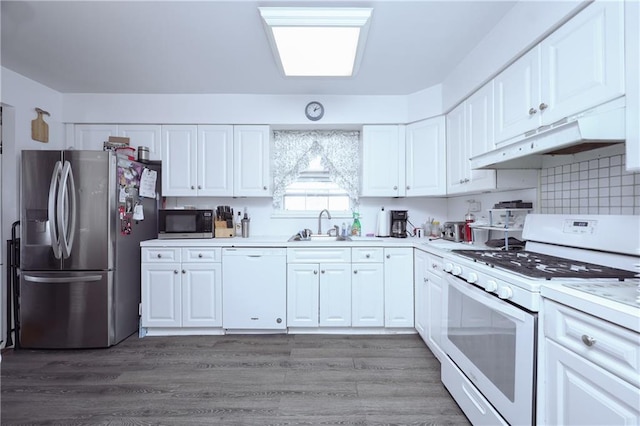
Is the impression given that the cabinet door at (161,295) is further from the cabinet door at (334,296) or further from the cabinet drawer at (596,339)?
the cabinet drawer at (596,339)

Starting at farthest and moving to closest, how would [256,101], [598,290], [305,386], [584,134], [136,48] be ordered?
[256,101] < [136,48] < [305,386] < [584,134] < [598,290]

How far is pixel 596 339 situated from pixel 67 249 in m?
3.44

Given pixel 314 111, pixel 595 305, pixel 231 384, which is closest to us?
pixel 595 305

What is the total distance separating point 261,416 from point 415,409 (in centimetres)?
94

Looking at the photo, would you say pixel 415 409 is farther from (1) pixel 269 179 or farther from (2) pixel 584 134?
(1) pixel 269 179

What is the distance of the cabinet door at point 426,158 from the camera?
2838 mm

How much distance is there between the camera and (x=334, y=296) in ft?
8.91

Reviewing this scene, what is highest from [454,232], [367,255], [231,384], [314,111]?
[314,111]

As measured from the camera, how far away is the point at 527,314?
117cm

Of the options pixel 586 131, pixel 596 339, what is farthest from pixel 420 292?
pixel 586 131

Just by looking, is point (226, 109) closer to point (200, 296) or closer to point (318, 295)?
point (200, 296)

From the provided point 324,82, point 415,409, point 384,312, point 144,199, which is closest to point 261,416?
point 415,409

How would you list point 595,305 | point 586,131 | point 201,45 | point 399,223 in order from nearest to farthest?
point 595,305 → point 586,131 → point 201,45 → point 399,223

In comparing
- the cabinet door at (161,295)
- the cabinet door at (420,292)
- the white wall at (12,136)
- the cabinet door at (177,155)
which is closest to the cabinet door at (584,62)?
the cabinet door at (420,292)
